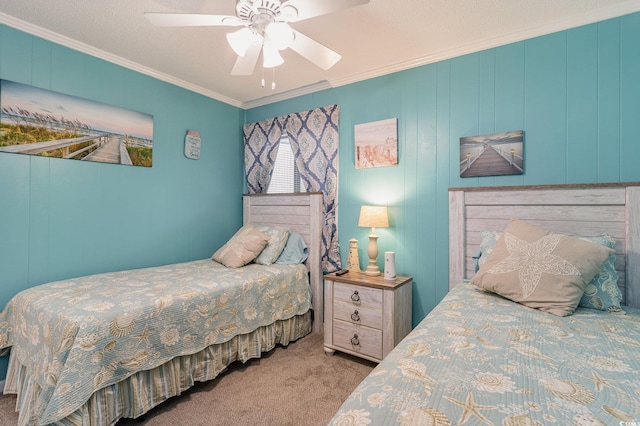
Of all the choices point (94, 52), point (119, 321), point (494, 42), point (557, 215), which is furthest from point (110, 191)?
point (557, 215)

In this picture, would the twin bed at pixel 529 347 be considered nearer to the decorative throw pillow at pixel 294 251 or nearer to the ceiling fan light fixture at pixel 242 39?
the decorative throw pillow at pixel 294 251

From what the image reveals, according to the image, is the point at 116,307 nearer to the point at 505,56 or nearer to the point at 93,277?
the point at 93,277

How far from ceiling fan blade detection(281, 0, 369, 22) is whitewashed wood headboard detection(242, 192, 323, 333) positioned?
5.80 ft

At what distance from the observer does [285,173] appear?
355cm

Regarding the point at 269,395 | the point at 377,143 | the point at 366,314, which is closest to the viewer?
the point at 269,395

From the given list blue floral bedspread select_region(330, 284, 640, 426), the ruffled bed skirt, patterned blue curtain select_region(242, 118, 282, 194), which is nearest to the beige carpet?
the ruffled bed skirt

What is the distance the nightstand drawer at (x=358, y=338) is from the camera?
239 centimetres

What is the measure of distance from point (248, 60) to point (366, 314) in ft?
6.62

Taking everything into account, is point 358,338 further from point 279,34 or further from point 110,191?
point 110,191

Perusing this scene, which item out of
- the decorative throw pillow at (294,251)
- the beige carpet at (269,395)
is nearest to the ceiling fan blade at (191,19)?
the decorative throw pillow at (294,251)

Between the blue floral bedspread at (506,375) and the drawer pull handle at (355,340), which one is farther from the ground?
the blue floral bedspread at (506,375)

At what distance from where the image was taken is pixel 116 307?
1.70 m

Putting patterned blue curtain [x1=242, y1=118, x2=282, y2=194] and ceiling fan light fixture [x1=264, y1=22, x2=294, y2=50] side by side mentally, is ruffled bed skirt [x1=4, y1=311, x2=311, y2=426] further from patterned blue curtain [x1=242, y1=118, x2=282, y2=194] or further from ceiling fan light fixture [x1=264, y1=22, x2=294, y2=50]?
ceiling fan light fixture [x1=264, y1=22, x2=294, y2=50]

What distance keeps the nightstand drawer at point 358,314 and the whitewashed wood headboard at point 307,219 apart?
1.71 feet
